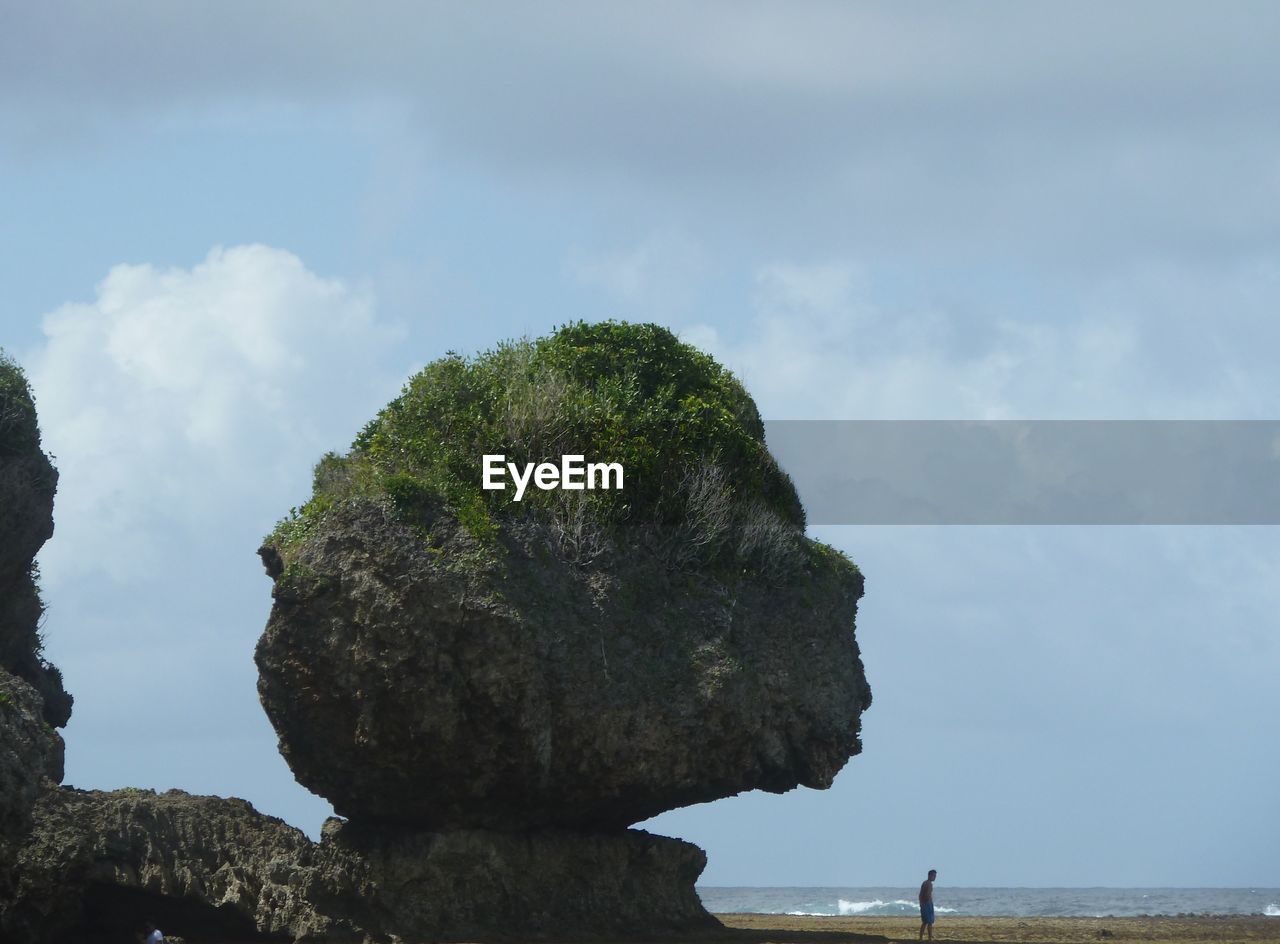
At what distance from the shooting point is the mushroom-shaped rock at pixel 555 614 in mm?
26500

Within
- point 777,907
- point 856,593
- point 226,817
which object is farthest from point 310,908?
point 777,907

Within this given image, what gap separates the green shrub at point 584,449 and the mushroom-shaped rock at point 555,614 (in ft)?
0.15

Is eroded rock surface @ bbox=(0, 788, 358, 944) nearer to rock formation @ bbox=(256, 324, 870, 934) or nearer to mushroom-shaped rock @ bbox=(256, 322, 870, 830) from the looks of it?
rock formation @ bbox=(256, 324, 870, 934)

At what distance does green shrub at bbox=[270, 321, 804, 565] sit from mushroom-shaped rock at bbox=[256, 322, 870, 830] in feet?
0.15

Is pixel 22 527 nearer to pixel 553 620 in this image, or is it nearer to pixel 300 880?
pixel 300 880

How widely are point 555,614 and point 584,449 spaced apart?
356cm

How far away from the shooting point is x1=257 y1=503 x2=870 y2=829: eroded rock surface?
26375mm

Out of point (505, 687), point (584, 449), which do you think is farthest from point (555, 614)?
point (584, 449)

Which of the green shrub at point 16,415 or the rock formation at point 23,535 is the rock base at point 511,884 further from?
the green shrub at point 16,415

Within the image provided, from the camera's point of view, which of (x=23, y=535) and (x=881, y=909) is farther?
(x=881, y=909)

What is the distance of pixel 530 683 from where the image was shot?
26578 millimetres

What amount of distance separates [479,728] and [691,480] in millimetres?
6413

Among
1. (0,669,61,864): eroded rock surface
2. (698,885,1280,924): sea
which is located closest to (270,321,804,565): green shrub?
(0,669,61,864): eroded rock surface

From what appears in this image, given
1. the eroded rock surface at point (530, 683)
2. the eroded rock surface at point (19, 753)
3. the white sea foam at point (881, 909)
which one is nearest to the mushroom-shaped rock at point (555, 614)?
the eroded rock surface at point (530, 683)
